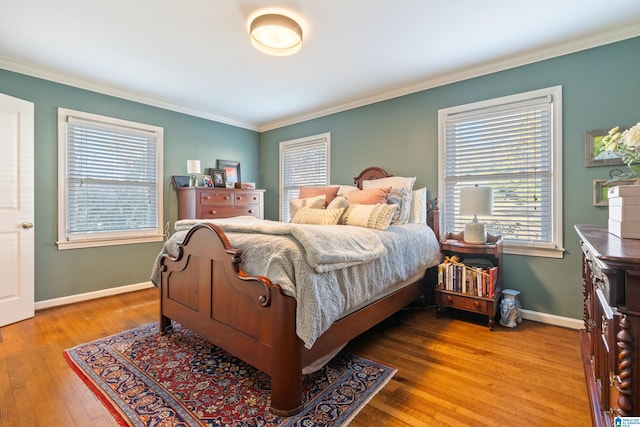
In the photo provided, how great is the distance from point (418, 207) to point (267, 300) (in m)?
2.14

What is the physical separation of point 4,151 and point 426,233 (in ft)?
12.8

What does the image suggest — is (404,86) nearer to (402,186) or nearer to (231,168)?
(402,186)

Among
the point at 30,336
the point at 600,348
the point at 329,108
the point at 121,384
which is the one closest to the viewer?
the point at 600,348

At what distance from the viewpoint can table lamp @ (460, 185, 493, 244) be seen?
2578mm

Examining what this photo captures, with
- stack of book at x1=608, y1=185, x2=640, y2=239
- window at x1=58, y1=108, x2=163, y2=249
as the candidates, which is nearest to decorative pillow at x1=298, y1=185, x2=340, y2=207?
window at x1=58, y1=108, x2=163, y2=249

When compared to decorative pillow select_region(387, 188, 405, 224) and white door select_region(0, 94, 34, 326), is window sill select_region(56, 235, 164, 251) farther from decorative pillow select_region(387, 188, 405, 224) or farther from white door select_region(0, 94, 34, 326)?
decorative pillow select_region(387, 188, 405, 224)

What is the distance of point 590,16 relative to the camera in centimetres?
216

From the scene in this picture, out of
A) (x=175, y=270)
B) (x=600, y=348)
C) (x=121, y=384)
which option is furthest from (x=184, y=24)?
(x=600, y=348)

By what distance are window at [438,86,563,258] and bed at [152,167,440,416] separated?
1.16 metres

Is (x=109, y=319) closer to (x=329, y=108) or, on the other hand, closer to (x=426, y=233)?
(x=426, y=233)

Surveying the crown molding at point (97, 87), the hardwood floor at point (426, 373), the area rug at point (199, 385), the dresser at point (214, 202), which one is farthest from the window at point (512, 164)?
the crown molding at point (97, 87)

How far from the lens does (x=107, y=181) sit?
3.47 metres

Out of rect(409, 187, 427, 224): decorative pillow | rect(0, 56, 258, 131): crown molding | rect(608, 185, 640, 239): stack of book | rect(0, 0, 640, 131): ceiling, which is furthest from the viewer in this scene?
rect(409, 187, 427, 224): decorative pillow

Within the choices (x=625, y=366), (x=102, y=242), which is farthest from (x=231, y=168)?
(x=625, y=366)
